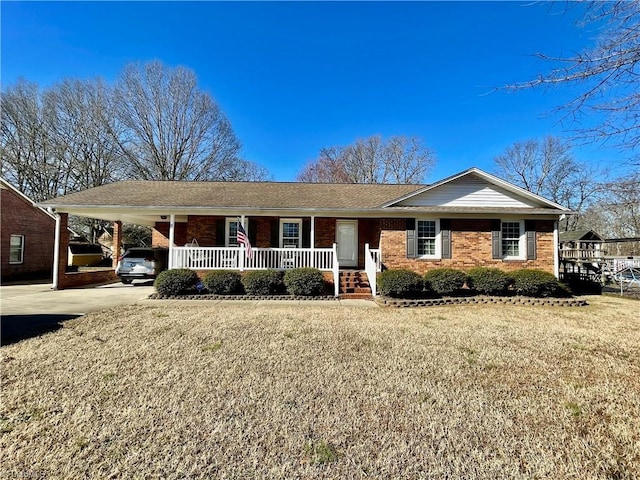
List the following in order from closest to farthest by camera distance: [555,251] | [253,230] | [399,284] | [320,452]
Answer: [320,452] → [399,284] → [555,251] → [253,230]

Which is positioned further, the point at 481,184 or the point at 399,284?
the point at 481,184

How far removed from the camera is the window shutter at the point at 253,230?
12688mm

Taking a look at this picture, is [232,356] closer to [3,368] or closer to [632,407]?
[3,368]

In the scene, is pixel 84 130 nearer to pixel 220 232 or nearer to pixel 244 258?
pixel 220 232

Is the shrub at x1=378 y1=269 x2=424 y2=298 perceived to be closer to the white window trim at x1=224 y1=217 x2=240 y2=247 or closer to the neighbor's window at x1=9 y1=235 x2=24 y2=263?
the white window trim at x1=224 y1=217 x2=240 y2=247

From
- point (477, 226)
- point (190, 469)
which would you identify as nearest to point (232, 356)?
point (190, 469)

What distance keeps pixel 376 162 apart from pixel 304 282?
25.5 metres

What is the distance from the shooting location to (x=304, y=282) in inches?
400

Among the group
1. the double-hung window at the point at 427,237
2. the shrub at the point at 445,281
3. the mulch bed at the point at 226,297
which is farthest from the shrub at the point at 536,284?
the mulch bed at the point at 226,297

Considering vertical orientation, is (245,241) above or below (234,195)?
below

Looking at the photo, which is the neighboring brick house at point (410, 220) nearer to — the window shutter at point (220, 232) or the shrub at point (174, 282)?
the window shutter at point (220, 232)

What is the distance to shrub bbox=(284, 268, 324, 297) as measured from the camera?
10156 millimetres

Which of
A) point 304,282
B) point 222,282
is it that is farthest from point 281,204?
point 222,282

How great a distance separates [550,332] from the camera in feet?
20.9
